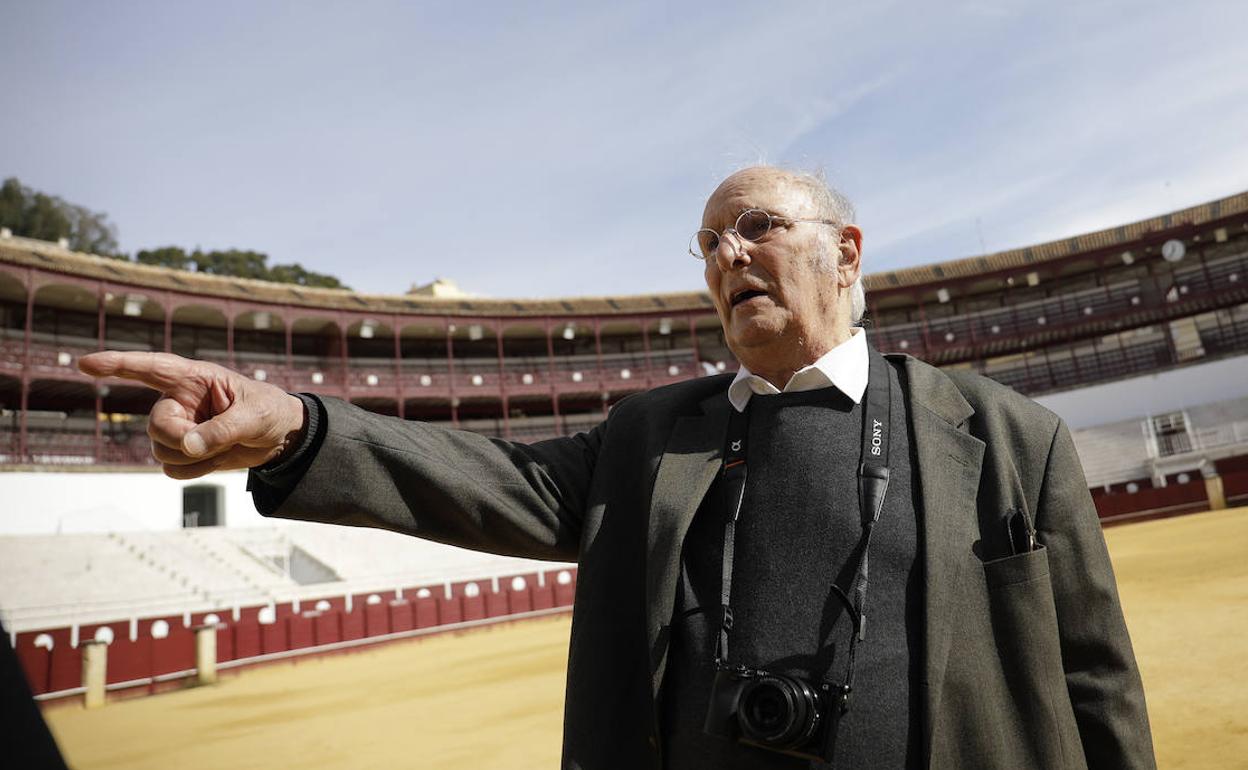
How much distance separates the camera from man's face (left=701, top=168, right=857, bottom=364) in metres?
1.78

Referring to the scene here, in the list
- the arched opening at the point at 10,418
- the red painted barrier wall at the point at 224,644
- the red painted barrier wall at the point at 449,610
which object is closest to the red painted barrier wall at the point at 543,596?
the red painted barrier wall at the point at 449,610

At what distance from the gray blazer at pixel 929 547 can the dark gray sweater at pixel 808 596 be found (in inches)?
2.3

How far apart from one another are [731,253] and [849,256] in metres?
0.36

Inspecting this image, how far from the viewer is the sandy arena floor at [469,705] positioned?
4.45 meters

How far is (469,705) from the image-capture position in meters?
7.23

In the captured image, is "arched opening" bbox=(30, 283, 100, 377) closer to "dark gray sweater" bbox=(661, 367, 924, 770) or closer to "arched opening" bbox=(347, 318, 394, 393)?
"arched opening" bbox=(347, 318, 394, 393)

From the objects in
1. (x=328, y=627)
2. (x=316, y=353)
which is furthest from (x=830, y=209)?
(x=316, y=353)

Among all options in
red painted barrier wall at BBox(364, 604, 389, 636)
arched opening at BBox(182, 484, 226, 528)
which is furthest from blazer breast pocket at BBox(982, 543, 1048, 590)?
arched opening at BBox(182, 484, 226, 528)

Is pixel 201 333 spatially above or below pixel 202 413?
above

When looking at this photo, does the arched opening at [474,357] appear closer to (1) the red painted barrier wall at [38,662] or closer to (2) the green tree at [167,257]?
(1) the red painted barrier wall at [38,662]

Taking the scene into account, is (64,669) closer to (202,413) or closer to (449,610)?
(449,610)

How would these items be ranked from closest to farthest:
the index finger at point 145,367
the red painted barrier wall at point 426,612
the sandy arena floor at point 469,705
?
the index finger at point 145,367, the sandy arena floor at point 469,705, the red painted barrier wall at point 426,612

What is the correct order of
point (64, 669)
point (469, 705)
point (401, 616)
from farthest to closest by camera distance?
point (401, 616) → point (64, 669) → point (469, 705)

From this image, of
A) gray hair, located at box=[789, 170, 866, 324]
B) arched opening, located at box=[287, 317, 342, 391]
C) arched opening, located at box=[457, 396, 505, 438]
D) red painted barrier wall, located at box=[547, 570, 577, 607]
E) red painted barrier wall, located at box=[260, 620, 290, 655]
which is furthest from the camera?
arched opening, located at box=[457, 396, 505, 438]
